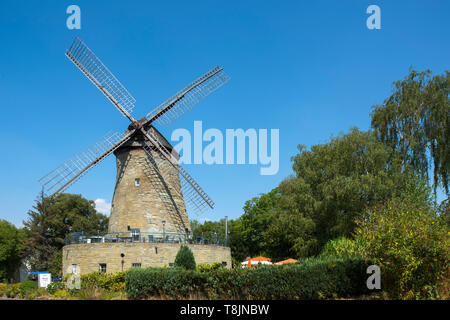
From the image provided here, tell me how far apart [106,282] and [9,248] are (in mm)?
32216

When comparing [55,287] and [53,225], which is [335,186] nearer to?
[55,287]

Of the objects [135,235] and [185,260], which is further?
[135,235]

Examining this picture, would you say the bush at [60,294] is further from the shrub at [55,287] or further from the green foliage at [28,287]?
the green foliage at [28,287]

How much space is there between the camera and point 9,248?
4694cm

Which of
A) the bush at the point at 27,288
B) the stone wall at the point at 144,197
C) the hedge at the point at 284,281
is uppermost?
the stone wall at the point at 144,197

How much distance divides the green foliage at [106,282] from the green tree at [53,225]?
2181 centimetres

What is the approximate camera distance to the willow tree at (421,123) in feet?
98.7

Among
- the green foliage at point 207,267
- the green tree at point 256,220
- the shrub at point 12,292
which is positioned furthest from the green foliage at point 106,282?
the green tree at point 256,220

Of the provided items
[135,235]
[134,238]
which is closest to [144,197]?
[135,235]

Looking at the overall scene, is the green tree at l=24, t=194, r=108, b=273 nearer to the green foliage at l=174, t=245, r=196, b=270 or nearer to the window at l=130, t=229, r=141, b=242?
the window at l=130, t=229, r=141, b=242
